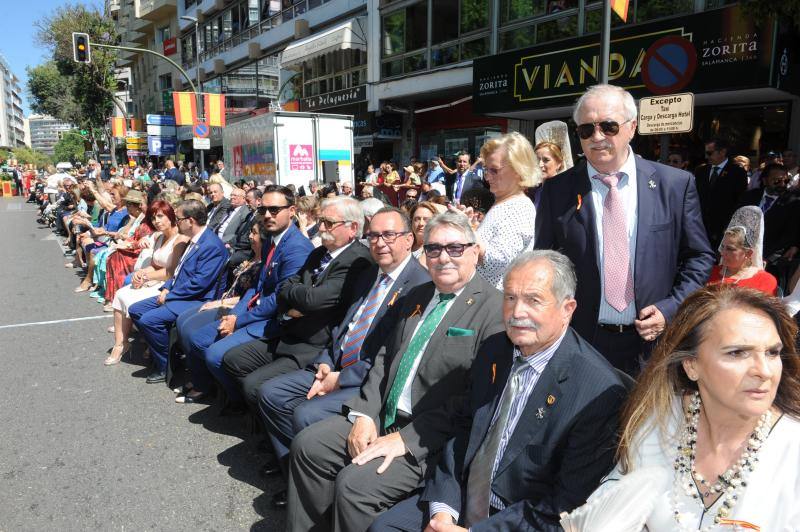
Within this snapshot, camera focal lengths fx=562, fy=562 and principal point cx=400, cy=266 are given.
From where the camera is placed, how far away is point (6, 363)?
571 centimetres

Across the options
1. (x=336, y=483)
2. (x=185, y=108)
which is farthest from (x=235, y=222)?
(x=185, y=108)

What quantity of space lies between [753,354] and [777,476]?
1.12 ft

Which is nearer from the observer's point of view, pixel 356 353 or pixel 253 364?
pixel 356 353

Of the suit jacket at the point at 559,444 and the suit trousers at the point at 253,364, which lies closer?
the suit jacket at the point at 559,444

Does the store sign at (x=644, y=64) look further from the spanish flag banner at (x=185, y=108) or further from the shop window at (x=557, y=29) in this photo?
the spanish flag banner at (x=185, y=108)

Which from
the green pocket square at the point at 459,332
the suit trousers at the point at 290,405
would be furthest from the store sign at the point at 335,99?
the green pocket square at the point at 459,332

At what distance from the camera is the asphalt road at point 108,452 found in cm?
325

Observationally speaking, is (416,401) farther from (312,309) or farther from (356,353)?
(312,309)

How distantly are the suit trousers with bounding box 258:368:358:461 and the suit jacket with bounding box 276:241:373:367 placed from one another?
32 cm

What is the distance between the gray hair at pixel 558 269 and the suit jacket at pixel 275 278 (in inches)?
104

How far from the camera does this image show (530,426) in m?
2.04

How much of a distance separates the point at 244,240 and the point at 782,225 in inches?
247

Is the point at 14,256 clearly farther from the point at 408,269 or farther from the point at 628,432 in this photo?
the point at 628,432

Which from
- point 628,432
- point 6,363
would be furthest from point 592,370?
point 6,363
